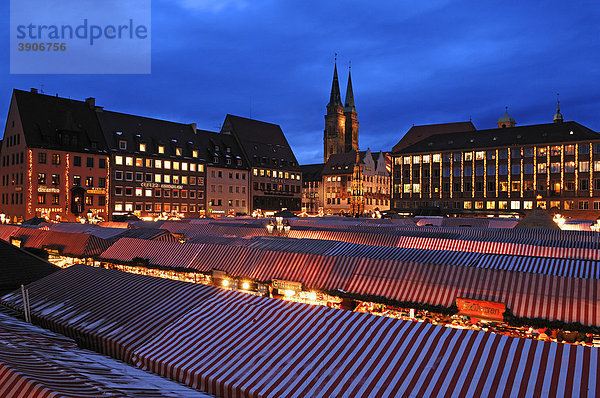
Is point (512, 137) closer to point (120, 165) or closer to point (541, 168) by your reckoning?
point (541, 168)

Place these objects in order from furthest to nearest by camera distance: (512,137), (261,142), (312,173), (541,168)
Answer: (312,173)
(261,142)
(512,137)
(541,168)

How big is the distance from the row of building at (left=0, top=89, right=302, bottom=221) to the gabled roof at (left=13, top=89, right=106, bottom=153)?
5.2 inches

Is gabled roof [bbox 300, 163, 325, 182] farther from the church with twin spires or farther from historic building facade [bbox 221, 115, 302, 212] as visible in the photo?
historic building facade [bbox 221, 115, 302, 212]

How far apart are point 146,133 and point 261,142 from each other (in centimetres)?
2588

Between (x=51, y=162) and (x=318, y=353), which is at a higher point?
(x=51, y=162)

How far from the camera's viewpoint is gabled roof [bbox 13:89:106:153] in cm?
6562

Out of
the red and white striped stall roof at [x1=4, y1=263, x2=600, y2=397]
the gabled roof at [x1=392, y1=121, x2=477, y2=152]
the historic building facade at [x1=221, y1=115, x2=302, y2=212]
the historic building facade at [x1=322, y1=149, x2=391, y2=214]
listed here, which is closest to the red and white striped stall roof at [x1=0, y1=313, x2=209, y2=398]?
the red and white striped stall roof at [x1=4, y1=263, x2=600, y2=397]

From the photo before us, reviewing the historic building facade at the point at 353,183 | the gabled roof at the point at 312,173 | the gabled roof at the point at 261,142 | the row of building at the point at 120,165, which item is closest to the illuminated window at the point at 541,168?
the historic building facade at the point at 353,183

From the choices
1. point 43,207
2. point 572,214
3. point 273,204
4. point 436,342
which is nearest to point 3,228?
point 43,207

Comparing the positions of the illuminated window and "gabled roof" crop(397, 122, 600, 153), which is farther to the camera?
the illuminated window

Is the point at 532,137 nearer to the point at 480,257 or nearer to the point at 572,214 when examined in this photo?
the point at 572,214

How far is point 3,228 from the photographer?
36.1 m

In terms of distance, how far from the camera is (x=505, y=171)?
86250 mm

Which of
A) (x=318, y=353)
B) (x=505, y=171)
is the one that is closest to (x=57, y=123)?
(x=318, y=353)
